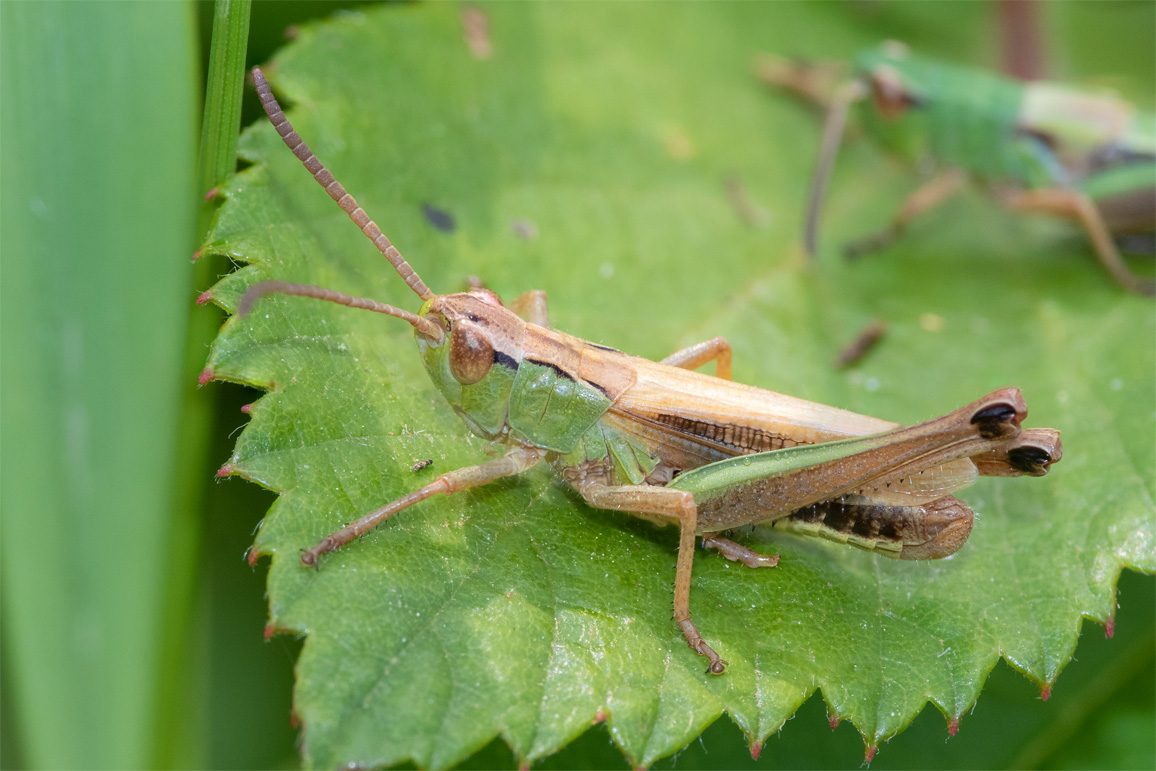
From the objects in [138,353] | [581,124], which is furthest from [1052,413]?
[138,353]

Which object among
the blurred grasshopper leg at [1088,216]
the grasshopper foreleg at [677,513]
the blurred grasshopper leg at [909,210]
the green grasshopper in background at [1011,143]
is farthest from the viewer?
the blurred grasshopper leg at [909,210]

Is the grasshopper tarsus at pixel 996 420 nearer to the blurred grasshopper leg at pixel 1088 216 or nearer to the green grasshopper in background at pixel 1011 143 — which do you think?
the green grasshopper in background at pixel 1011 143

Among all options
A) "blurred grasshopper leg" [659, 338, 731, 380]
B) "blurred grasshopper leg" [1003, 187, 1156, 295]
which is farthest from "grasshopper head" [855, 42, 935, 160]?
"blurred grasshopper leg" [659, 338, 731, 380]

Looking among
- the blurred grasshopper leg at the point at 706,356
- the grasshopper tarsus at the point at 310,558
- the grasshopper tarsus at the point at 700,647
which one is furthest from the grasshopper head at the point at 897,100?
the grasshopper tarsus at the point at 310,558

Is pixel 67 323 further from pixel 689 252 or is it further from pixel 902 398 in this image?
pixel 902 398

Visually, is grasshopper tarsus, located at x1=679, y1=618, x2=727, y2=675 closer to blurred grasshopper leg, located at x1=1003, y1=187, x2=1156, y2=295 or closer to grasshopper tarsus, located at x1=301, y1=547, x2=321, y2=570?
grasshopper tarsus, located at x1=301, y1=547, x2=321, y2=570

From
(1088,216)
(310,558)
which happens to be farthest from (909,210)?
(310,558)
